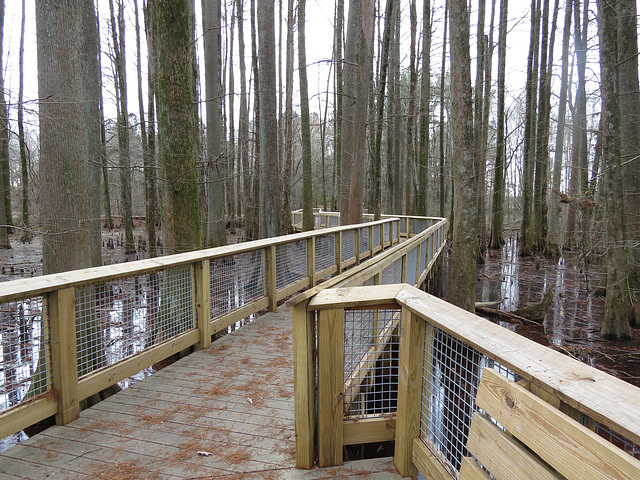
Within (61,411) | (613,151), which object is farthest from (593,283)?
(61,411)

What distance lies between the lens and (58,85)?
460 cm

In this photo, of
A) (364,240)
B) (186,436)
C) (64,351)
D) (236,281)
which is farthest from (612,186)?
(64,351)

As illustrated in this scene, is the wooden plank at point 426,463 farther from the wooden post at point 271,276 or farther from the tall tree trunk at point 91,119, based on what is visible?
the tall tree trunk at point 91,119

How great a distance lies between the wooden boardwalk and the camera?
2256mm

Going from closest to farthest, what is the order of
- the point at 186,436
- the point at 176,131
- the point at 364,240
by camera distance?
the point at 186,436 < the point at 176,131 < the point at 364,240

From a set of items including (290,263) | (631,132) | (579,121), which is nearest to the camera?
(290,263)

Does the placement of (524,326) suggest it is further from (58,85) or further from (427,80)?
(427,80)

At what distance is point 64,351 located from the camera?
8.83ft

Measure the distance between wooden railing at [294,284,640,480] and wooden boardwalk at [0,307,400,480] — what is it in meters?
0.26

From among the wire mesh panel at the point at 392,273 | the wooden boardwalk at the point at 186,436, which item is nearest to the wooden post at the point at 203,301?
the wooden boardwalk at the point at 186,436

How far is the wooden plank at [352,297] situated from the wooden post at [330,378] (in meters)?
0.07

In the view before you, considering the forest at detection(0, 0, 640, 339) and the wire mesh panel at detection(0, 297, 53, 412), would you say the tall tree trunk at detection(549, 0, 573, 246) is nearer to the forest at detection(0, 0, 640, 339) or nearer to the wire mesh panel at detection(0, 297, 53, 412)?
the forest at detection(0, 0, 640, 339)

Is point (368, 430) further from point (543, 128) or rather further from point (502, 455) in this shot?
point (543, 128)

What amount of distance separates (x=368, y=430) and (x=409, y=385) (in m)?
0.51
